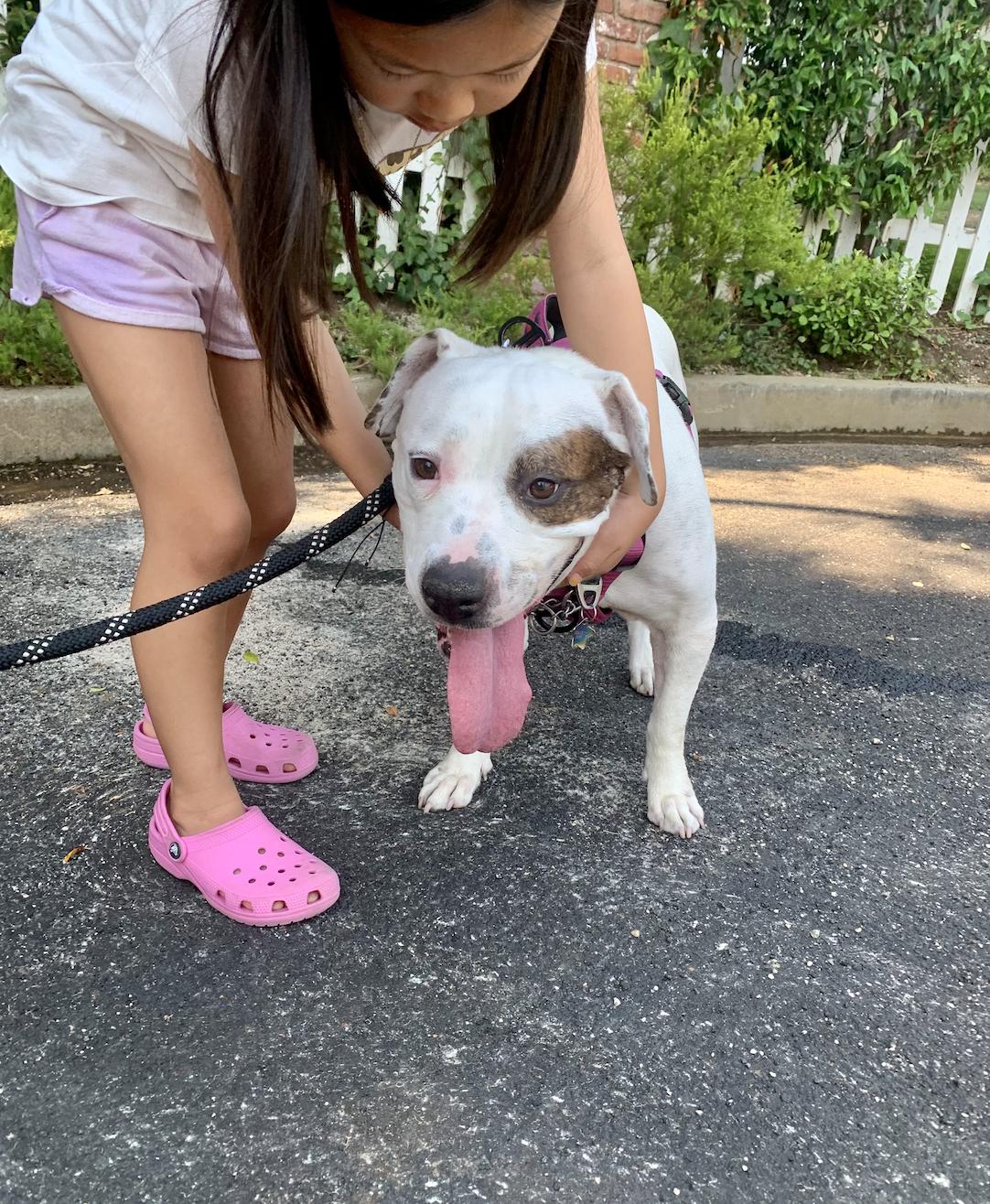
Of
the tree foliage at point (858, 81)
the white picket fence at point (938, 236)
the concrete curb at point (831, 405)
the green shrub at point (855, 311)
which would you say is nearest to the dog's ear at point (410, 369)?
the concrete curb at point (831, 405)

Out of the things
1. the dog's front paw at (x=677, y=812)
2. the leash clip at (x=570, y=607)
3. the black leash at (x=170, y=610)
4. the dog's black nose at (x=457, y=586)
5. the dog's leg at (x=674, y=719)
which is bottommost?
the dog's front paw at (x=677, y=812)

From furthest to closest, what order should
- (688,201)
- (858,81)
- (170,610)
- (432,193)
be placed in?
1. (858,81)
2. (432,193)
3. (688,201)
4. (170,610)

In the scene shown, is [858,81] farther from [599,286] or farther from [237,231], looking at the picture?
→ [237,231]

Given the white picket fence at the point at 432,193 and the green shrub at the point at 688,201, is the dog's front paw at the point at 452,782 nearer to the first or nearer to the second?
the green shrub at the point at 688,201

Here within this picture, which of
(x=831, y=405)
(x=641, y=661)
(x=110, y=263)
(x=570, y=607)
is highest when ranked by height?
(x=110, y=263)

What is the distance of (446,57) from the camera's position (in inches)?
52.4

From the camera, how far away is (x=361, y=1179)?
1373 millimetres

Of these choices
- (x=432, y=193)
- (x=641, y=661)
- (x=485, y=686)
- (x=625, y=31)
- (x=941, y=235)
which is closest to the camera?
(x=485, y=686)

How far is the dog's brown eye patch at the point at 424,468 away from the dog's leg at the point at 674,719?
732 mm

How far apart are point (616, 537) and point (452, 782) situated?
2.60ft

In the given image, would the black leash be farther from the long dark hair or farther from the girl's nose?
the girl's nose

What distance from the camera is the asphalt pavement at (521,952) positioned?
56.3 inches

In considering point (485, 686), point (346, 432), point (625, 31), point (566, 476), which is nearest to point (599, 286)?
point (566, 476)

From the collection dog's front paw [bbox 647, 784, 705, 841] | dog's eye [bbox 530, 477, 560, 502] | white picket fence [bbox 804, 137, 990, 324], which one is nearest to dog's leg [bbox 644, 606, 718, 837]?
dog's front paw [bbox 647, 784, 705, 841]
